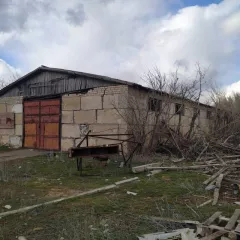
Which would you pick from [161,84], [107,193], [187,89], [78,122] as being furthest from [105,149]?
[187,89]

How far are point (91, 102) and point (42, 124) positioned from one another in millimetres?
3451

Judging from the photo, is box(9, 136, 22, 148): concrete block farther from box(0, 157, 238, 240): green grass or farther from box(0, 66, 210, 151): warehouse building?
box(0, 157, 238, 240): green grass

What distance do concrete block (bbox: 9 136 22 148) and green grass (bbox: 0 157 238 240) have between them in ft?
25.0

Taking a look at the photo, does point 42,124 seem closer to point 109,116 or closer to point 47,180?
point 109,116

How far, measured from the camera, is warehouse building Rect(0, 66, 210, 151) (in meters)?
12.5

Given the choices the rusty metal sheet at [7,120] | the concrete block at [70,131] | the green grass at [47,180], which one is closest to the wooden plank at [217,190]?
the green grass at [47,180]

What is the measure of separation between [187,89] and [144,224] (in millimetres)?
11327

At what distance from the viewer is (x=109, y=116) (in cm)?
1254

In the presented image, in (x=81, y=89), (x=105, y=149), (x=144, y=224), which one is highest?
(x=81, y=89)

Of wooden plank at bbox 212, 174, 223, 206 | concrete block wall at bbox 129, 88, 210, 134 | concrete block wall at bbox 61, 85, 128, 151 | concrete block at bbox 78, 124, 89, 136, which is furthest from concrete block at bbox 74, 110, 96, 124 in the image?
wooden plank at bbox 212, 174, 223, 206

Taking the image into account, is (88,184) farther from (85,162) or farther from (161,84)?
(161,84)

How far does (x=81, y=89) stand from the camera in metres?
13.6

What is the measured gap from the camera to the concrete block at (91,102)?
12938 millimetres

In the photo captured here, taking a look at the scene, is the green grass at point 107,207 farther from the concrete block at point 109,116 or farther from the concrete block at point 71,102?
the concrete block at point 71,102
